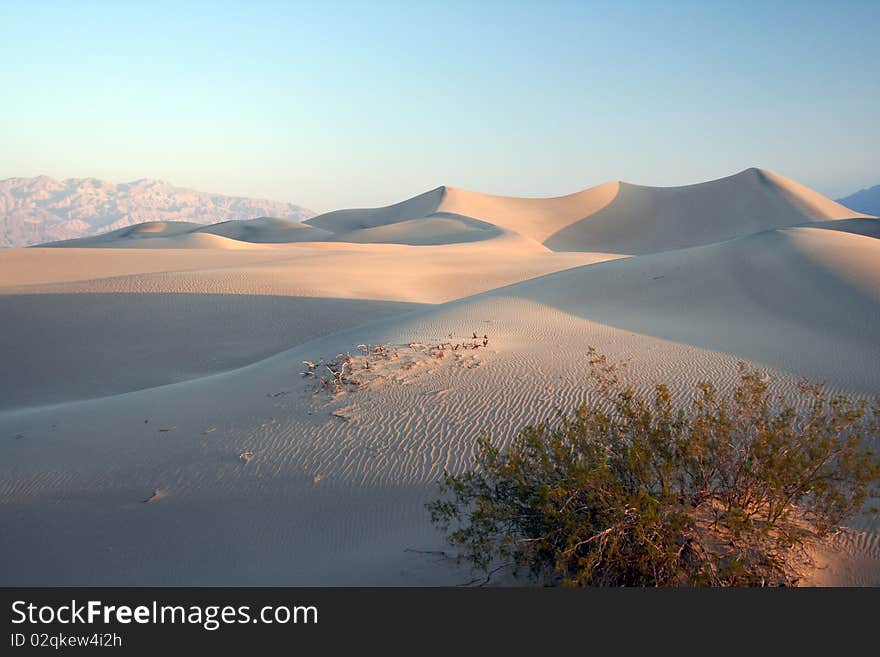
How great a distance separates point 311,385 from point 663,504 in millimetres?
6029

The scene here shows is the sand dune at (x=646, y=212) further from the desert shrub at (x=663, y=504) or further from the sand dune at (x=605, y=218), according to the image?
the desert shrub at (x=663, y=504)

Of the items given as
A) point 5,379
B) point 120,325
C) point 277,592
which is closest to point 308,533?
point 277,592

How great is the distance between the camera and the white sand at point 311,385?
572 cm

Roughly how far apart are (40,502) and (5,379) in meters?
8.91

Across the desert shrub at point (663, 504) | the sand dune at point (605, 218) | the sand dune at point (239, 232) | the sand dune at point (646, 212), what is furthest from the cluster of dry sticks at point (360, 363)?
the sand dune at point (239, 232)

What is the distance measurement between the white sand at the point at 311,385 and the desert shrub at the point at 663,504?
2.19 feet

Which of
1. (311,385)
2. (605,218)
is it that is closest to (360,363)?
(311,385)

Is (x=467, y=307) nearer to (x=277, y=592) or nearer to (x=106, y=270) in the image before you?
(x=277, y=592)

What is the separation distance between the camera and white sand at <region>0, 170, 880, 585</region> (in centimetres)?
572

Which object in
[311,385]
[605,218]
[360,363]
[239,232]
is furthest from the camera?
[605,218]

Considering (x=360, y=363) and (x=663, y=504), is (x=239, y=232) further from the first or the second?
(x=663, y=504)

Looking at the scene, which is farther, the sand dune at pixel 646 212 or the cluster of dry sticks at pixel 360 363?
the sand dune at pixel 646 212

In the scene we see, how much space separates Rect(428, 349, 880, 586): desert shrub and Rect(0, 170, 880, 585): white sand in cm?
67

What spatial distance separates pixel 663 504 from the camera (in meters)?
4.00
